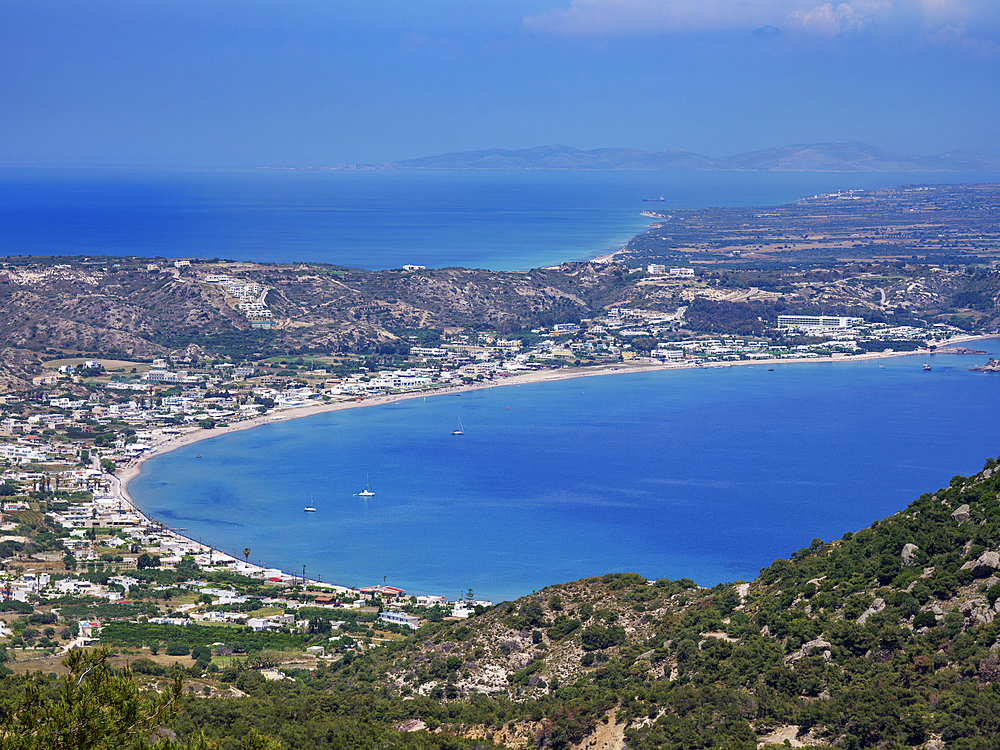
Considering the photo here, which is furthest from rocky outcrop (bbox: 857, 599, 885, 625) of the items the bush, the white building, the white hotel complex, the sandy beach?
the white hotel complex

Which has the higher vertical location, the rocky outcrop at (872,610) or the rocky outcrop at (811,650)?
the rocky outcrop at (872,610)

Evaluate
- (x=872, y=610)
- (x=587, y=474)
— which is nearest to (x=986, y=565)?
(x=872, y=610)

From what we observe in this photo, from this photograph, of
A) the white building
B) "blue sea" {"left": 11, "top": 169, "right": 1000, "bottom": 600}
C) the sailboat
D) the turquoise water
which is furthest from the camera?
the sailboat

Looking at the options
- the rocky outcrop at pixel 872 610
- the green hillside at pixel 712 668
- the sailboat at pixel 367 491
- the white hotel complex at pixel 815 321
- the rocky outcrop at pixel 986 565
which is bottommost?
the sailboat at pixel 367 491

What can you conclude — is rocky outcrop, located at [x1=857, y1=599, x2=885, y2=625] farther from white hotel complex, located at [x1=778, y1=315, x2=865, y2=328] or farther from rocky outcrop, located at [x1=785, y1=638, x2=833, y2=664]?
white hotel complex, located at [x1=778, y1=315, x2=865, y2=328]

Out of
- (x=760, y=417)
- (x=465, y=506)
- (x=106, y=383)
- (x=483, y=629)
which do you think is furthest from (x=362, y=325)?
(x=483, y=629)

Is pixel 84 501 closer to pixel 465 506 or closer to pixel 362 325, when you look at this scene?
pixel 465 506

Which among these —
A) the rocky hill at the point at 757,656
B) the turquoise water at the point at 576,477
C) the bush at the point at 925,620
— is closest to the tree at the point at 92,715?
the rocky hill at the point at 757,656

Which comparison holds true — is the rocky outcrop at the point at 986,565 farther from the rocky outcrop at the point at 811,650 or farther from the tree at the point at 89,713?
the tree at the point at 89,713
